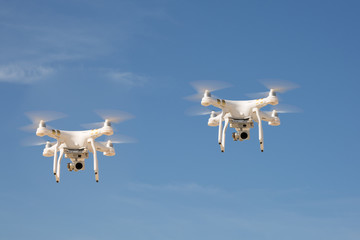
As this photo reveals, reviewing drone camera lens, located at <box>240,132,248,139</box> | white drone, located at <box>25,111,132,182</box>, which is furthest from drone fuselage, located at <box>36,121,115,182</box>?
drone camera lens, located at <box>240,132,248,139</box>

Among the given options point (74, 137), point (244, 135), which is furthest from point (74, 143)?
point (244, 135)

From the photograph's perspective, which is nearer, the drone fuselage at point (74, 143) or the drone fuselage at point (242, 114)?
the drone fuselage at point (242, 114)

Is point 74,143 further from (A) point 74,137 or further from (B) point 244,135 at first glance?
Answer: (B) point 244,135

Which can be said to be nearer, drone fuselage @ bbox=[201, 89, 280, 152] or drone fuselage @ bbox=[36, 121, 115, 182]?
drone fuselage @ bbox=[201, 89, 280, 152]

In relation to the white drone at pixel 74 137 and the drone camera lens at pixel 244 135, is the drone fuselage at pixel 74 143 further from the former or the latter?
the drone camera lens at pixel 244 135

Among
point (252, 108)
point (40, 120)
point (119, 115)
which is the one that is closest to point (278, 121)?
point (252, 108)

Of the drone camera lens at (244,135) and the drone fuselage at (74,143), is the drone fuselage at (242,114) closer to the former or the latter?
the drone camera lens at (244,135)

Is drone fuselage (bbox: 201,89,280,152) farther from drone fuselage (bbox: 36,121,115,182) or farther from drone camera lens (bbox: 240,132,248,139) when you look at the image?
drone fuselage (bbox: 36,121,115,182)

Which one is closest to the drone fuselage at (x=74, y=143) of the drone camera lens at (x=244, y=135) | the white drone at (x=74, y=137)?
the white drone at (x=74, y=137)

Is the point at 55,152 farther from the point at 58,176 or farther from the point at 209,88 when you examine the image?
the point at 209,88

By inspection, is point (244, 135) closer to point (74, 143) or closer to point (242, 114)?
point (242, 114)

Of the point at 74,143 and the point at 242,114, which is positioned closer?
the point at 242,114
